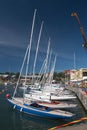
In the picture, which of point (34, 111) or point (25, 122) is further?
point (34, 111)

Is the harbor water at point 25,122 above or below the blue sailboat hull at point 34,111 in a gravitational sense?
below

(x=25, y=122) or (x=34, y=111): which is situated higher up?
(x=34, y=111)

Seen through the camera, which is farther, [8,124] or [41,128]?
[8,124]

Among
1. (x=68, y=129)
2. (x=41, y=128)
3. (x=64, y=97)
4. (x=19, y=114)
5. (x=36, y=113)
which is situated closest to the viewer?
(x=68, y=129)

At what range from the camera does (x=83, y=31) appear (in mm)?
64312

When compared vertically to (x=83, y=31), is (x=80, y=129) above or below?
below

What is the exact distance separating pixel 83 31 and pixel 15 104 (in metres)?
39.8

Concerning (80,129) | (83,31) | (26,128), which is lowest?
(26,128)

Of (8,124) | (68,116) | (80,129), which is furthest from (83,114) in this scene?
(80,129)

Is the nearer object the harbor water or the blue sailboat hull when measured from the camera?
the harbor water

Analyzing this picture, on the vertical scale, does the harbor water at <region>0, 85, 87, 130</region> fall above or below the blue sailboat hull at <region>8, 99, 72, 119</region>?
below

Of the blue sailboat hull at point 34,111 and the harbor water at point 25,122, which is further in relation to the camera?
the blue sailboat hull at point 34,111

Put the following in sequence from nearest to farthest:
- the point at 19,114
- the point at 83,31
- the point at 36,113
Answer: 1. the point at 36,113
2. the point at 19,114
3. the point at 83,31

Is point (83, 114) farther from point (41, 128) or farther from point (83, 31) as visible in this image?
point (83, 31)
